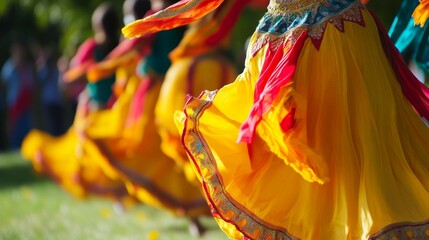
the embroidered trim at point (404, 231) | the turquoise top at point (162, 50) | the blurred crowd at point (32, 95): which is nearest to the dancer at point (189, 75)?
the turquoise top at point (162, 50)

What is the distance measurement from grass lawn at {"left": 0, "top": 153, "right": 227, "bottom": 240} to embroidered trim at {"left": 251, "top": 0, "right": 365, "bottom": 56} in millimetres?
2656

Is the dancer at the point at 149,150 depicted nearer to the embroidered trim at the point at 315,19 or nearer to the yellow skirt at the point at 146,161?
the yellow skirt at the point at 146,161

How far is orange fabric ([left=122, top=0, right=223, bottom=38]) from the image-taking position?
5086 mm

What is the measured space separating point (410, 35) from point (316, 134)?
90cm

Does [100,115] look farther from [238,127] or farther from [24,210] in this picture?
[238,127]

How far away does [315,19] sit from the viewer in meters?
4.86

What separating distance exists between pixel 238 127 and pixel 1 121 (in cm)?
1454

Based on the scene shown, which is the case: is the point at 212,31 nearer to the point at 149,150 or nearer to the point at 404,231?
the point at 149,150

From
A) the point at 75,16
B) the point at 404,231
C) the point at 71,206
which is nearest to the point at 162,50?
the point at 71,206

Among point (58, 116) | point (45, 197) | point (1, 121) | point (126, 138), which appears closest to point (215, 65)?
point (126, 138)

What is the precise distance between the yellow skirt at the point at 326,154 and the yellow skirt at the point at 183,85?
2.44 m

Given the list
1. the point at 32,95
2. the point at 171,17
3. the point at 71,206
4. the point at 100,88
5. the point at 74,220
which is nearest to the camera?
the point at 171,17

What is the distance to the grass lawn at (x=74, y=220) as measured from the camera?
26.3 ft

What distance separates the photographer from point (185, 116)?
4.95m
